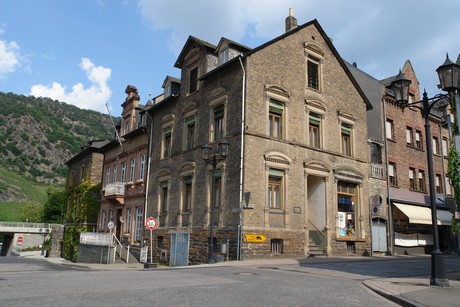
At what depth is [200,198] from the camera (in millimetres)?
22734

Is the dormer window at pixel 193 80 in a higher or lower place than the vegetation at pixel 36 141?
lower

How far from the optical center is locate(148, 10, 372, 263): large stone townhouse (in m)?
20.3

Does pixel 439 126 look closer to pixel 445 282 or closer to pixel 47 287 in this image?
pixel 445 282

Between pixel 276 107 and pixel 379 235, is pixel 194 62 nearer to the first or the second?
pixel 276 107

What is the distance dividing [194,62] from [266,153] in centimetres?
873

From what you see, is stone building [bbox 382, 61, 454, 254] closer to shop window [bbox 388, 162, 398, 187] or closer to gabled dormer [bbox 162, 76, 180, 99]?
shop window [bbox 388, 162, 398, 187]

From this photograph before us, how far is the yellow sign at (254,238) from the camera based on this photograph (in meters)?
19.1

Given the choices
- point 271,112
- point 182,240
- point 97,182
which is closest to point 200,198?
point 182,240

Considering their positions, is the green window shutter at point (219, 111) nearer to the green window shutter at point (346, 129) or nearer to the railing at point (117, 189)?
the green window shutter at point (346, 129)

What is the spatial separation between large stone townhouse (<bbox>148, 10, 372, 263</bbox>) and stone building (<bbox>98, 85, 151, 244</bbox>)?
9.41 feet

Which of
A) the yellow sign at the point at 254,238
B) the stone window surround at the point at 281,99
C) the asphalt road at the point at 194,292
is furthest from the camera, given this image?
the stone window surround at the point at 281,99

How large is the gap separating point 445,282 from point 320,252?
40.6 ft

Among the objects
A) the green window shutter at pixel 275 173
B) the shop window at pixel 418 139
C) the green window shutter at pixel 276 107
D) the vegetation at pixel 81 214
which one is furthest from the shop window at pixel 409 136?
the vegetation at pixel 81 214

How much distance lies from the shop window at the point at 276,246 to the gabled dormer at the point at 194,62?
1020 centimetres
